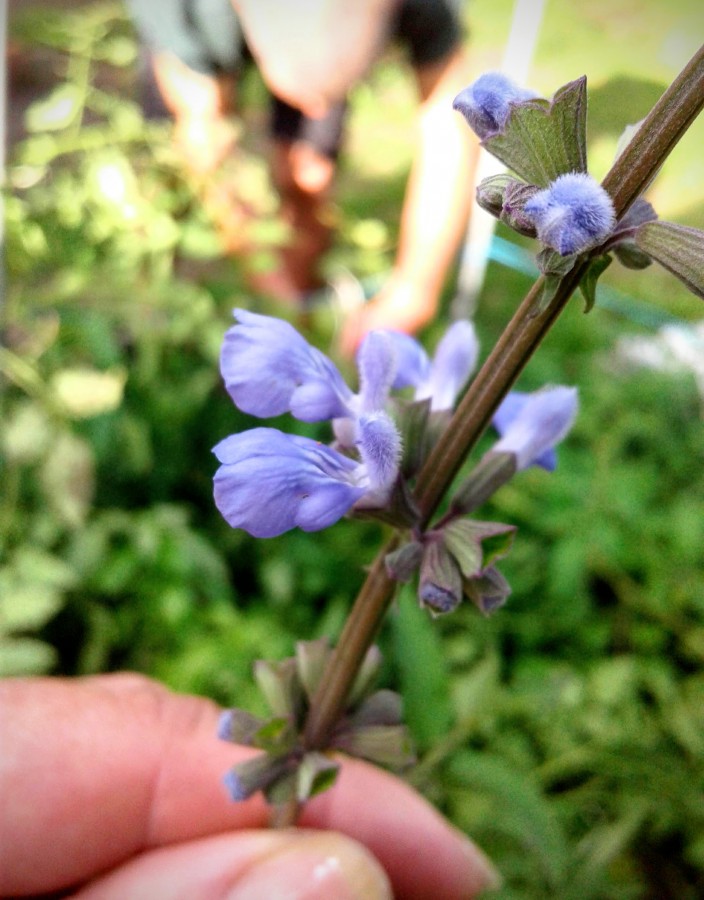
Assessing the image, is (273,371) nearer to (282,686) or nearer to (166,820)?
(282,686)

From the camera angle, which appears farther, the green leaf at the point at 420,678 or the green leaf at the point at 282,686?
the green leaf at the point at 420,678

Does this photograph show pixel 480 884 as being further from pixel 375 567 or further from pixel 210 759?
pixel 375 567

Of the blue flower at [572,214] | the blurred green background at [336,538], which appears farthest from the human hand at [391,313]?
the blue flower at [572,214]

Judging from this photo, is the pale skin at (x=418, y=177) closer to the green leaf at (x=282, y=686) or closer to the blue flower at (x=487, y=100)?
the green leaf at (x=282, y=686)

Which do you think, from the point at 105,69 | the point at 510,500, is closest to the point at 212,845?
the point at 510,500

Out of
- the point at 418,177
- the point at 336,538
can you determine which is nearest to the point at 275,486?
the point at 336,538

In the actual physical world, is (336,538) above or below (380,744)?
below
